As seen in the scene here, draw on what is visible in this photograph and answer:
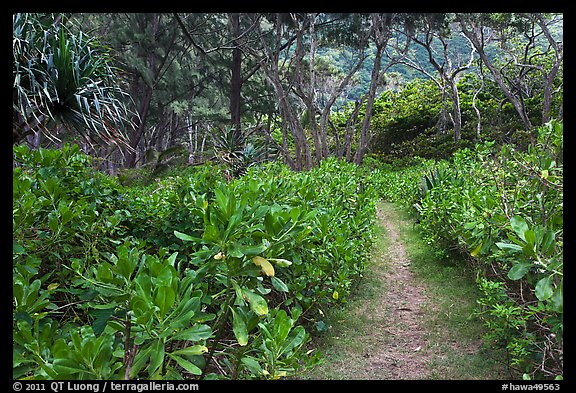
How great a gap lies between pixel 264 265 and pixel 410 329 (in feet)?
9.28

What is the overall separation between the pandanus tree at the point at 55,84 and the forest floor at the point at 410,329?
104 inches

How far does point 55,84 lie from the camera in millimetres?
3355

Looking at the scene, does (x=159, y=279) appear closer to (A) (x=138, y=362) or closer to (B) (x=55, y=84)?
(A) (x=138, y=362)

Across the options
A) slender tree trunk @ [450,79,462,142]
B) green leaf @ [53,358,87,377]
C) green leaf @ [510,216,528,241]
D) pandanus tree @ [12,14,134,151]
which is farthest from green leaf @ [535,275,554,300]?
slender tree trunk @ [450,79,462,142]

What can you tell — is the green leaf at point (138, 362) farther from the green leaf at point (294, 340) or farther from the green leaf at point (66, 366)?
the green leaf at point (294, 340)

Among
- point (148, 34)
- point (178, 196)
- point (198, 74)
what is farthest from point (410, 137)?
point (178, 196)

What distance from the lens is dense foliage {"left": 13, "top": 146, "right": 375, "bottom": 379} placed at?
1416 mm

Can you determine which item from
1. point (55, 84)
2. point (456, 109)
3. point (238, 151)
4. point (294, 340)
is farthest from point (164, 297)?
point (456, 109)

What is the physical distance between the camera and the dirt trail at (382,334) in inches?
130

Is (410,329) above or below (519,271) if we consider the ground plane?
below

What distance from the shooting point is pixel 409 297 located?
488 centimetres

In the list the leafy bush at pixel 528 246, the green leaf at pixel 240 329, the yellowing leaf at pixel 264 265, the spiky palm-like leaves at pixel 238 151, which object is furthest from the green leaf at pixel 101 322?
the spiky palm-like leaves at pixel 238 151
